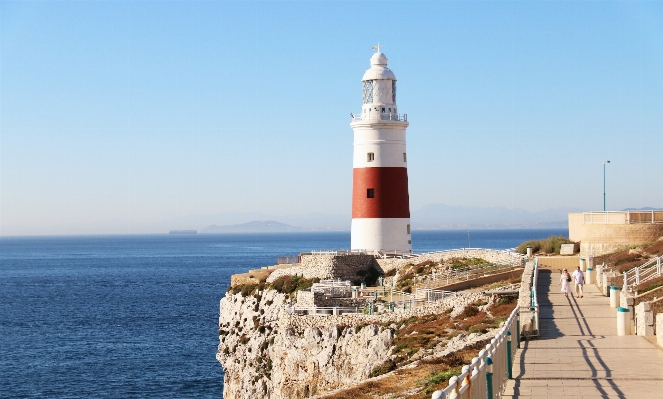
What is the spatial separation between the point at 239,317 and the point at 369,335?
14151mm

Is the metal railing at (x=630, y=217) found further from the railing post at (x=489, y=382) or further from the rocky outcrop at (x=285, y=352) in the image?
the railing post at (x=489, y=382)

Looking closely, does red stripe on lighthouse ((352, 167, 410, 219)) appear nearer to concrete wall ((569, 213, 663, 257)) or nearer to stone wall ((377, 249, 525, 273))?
stone wall ((377, 249, 525, 273))

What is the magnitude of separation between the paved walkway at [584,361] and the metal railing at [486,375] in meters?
0.32

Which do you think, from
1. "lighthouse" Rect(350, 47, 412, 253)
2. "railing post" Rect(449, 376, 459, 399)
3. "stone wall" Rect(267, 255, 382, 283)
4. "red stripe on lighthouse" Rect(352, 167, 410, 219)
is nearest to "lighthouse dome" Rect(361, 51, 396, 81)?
"lighthouse" Rect(350, 47, 412, 253)

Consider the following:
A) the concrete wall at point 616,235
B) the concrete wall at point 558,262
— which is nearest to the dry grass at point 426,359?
the concrete wall at point 558,262

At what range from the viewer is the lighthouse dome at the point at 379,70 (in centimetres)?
4681

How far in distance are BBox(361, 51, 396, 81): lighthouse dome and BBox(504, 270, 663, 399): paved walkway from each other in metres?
24.9

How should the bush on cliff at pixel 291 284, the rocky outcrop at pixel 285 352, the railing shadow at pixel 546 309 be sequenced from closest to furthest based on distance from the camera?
the railing shadow at pixel 546 309
the rocky outcrop at pixel 285 352
the bush on cliff at pixel 291 284

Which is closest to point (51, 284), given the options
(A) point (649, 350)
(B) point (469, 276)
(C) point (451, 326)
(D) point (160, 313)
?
(D) point (160, 313)

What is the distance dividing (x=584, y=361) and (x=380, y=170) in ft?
100.0

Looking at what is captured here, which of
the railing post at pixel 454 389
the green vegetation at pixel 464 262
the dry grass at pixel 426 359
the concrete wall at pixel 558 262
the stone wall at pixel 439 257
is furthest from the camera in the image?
the stone wall at pixel 439 257

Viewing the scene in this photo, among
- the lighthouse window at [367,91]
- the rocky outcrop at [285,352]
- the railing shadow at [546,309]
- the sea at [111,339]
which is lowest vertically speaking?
the sea at [111,339]

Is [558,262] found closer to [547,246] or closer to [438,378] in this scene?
[547,246]

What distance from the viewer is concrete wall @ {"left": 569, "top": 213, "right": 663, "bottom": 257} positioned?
39.8 m
